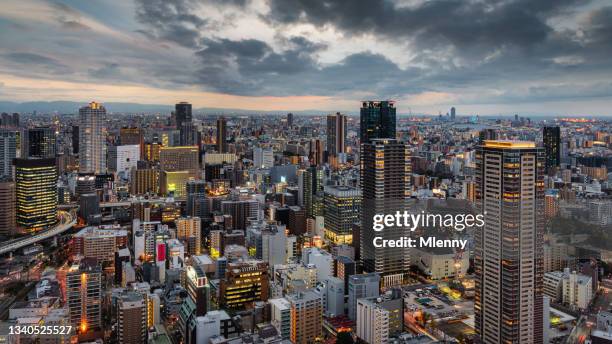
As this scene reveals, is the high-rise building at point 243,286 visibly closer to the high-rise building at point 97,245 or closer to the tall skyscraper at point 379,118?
the high-rise building at point 97,245

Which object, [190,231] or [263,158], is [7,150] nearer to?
[190,231]

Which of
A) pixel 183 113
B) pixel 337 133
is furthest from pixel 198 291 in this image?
pixel 183 113

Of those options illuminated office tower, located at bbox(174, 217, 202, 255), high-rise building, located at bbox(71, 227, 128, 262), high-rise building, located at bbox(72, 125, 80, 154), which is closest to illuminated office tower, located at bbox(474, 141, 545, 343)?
illuminated office tower, located at bbox(174, 217, 202, 255)

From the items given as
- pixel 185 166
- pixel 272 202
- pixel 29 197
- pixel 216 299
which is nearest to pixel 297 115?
pixel 185 166

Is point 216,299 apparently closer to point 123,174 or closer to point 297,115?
point 123,174

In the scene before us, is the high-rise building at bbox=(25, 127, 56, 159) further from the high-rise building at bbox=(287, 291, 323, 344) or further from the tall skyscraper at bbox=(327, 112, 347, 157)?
the high-rise building at bbox=(287, 291, 323, 344)

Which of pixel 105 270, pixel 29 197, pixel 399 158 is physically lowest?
pixel 105 270
